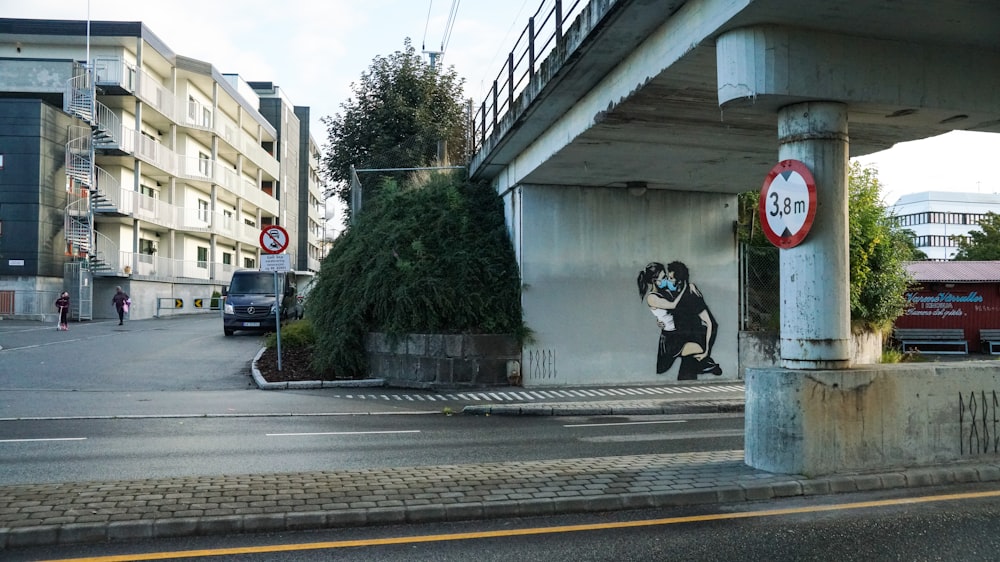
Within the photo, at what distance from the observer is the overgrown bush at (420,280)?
15484mm

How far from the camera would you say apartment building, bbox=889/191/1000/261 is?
4343 inches

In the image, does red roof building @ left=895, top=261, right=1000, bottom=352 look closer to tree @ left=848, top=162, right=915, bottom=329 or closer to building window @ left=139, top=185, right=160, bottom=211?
tree @ left=848, top=162, right=915, bottom=329

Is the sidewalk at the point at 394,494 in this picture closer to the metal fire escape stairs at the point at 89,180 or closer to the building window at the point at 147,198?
the metal fire escape stairs at the point at 89,180

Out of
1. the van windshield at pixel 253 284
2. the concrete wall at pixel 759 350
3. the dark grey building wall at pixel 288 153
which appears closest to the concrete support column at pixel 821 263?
the concrete wall at pixel 759 350

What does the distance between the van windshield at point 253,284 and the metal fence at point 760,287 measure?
54.5ft

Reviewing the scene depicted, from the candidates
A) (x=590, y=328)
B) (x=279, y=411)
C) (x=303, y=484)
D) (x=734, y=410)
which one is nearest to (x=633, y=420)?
(x=734, y=410)

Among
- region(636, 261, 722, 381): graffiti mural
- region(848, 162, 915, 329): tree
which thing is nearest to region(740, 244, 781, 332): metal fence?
region(636, 261, 722, 381): graffiti mural

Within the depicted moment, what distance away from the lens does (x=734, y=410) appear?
43.0 ft

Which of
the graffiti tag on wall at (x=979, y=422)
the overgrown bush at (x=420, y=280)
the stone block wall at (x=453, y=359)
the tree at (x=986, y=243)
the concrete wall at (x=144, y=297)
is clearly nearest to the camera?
the graffiti tag on wall at (x=979, y=422)

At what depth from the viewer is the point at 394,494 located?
6.06m

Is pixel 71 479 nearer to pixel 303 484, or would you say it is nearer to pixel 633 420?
pixel 303 484

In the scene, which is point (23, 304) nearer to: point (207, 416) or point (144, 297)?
point (144, 297)

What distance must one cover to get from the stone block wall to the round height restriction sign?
8484 millimetres

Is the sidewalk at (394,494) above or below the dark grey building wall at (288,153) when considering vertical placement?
below
